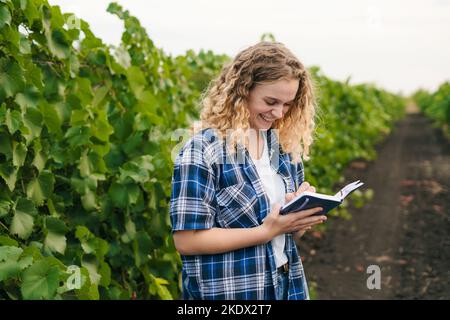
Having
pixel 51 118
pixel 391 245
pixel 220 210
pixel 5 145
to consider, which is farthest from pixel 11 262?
pixel 391 245

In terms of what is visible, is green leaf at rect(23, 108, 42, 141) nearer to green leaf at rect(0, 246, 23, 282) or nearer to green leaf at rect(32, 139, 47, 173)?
green leaf at rect(32, 139, 47, 173)

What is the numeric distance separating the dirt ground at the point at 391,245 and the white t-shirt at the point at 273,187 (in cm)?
331

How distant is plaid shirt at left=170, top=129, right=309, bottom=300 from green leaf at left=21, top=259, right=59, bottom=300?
427 mm

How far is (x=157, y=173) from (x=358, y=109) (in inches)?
411

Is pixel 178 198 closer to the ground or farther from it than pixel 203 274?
farther from it

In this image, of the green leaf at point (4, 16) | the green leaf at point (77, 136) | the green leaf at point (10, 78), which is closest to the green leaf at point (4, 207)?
the green leaf at point (10, 78)

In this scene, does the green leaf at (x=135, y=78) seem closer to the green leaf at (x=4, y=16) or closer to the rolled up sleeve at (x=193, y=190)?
the green leaf at (x=4, y=16)

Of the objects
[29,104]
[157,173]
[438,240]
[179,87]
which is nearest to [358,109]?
[438,240]

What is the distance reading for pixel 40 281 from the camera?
6.72 ft

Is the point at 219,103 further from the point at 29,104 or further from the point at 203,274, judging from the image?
the point at 29,104

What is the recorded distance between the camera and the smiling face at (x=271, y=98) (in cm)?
205

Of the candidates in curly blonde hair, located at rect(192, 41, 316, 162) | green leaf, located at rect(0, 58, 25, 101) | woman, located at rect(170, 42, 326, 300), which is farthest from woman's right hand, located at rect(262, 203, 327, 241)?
green leaf, located at rect(0, 58, 25, 101)

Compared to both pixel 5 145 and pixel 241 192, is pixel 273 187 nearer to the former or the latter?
pixel 241 192
